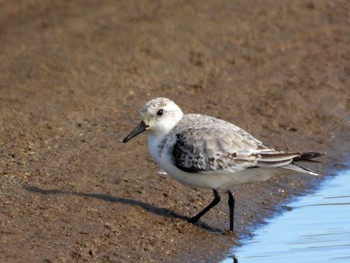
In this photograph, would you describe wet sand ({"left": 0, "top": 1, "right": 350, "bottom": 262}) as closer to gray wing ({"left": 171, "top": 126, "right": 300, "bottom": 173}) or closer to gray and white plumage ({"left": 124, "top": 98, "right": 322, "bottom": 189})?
gray and white plumage ({"left": 124, "top": 98, "right": 322, "bottom": 189})

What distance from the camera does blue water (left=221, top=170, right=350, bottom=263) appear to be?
32.1ft

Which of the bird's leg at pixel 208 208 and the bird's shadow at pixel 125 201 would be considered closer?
the bird's leg at pixel 208 208

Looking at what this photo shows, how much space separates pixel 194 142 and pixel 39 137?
2.51 meters

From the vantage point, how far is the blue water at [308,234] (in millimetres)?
9797

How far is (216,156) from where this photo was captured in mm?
10062

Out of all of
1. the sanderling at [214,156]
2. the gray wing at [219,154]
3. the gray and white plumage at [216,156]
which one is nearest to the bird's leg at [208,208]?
the sanderling at [214,156]

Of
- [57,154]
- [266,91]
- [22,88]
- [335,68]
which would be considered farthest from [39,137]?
[335,68]

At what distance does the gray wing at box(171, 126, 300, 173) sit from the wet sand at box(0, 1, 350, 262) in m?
0.66

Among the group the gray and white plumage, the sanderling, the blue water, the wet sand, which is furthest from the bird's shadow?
the blue water

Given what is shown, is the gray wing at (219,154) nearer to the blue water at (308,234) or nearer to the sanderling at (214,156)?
the sanderling at (214,156)

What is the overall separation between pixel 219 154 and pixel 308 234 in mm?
1189

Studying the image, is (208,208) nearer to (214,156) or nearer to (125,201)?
(214,156)

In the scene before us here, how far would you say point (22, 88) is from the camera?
13.4m

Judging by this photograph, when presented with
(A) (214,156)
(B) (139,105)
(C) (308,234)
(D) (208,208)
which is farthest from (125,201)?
(B) (139,105)
